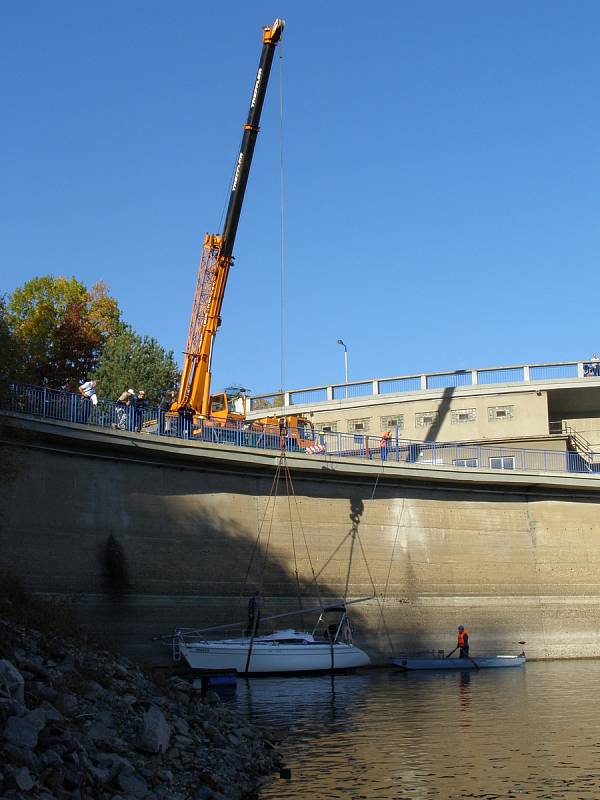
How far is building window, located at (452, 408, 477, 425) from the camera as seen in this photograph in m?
54.2

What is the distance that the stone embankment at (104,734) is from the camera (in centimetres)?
1167

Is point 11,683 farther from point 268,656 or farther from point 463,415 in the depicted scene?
point 463,415

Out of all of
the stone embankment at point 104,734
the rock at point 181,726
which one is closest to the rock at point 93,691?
the stone embankment at point 104,734

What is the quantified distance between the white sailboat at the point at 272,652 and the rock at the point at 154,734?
57.4 feet

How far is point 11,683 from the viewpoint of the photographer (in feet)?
42.8

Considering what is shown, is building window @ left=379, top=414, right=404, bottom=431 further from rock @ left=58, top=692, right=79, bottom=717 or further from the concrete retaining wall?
rock @ left=58, top=692, right=79, bottom=717

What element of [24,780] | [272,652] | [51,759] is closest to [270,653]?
[272,652]

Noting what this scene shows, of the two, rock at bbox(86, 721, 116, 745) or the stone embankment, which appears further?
rock at bbox(86, 721, 116, 745)

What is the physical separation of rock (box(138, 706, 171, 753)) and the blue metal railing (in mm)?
15875

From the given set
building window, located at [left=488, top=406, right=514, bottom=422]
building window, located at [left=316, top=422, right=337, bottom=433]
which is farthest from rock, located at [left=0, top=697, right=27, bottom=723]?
building window, located at [left=316, top=422, right=337, bottom=433]

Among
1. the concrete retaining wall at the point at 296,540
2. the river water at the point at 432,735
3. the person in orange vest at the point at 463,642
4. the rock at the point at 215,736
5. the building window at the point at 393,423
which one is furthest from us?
the building window at the point at 393,423

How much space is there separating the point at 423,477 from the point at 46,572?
17423 mm

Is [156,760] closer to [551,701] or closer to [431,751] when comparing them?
[431,751]

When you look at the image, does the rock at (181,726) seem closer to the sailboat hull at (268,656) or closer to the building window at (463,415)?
the sailboat hull at (268,656)
